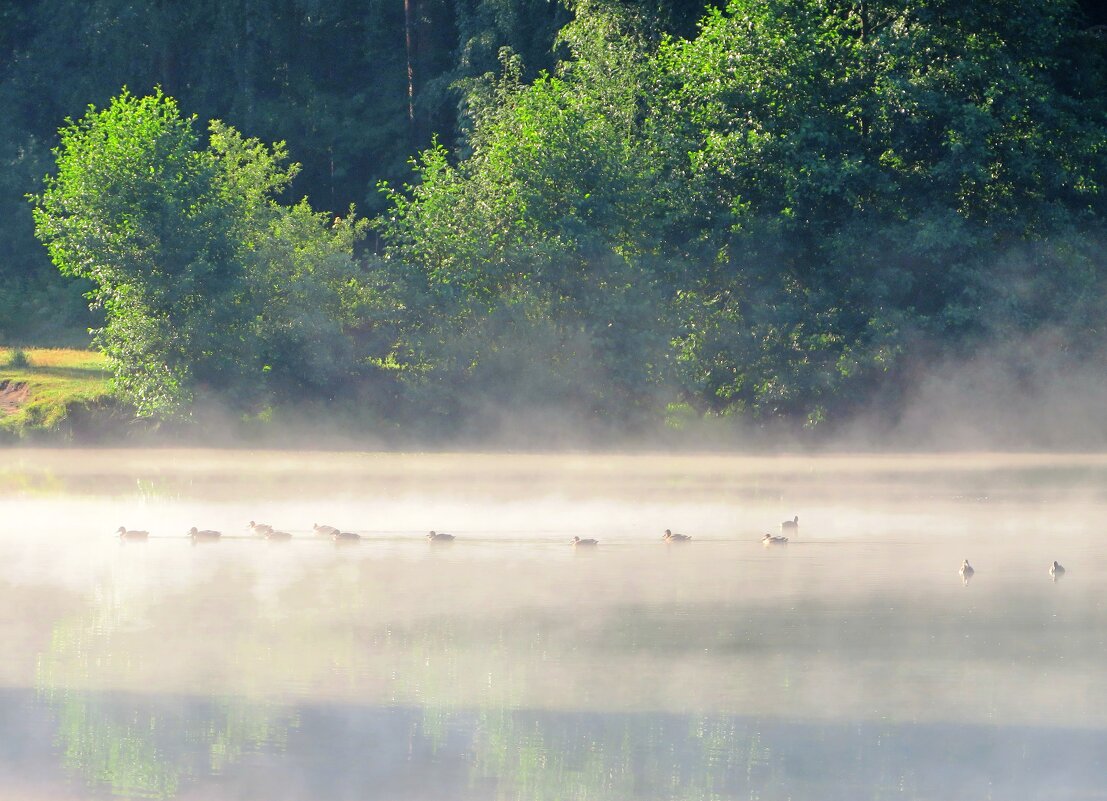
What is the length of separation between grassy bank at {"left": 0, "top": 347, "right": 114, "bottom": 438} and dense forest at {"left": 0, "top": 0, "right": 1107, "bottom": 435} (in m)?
1.06

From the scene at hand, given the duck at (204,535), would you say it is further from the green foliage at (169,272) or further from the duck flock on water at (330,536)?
the green foliage at (169,272)

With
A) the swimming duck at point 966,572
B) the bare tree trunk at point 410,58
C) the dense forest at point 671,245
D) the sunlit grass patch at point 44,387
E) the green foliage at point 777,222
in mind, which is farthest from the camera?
the bare tree trunk at point 410,58

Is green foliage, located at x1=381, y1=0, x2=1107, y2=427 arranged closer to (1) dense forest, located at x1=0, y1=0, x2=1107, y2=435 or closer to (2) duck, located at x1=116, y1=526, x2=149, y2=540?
(1) dense forest, located at x1=0, y1=0, x2=1107, y2=435

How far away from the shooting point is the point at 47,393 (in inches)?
1262

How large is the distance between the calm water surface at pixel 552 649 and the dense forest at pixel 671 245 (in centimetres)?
880

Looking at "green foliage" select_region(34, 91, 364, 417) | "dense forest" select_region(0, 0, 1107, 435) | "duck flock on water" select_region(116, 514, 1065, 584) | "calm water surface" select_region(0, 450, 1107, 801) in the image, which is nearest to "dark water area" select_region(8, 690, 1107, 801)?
"calm water surface" select_region(0, 450, 1107, 801)

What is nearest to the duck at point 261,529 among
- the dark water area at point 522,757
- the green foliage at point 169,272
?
the dark water area at point 522,757

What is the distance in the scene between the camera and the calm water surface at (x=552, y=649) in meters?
9.33

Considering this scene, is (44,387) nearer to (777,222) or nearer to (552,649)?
(777,222)

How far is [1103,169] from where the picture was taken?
3456 cm

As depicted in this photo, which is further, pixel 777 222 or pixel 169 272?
pixel 777 222

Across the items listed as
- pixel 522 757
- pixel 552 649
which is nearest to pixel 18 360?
pixel 552 649

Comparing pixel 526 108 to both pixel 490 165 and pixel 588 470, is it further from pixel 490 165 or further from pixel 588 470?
pixel 588 470

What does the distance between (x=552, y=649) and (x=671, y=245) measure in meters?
21.7
